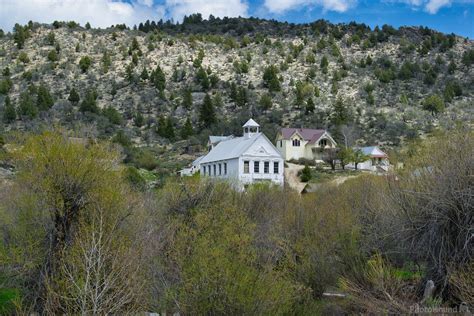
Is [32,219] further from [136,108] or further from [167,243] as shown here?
[136,108]

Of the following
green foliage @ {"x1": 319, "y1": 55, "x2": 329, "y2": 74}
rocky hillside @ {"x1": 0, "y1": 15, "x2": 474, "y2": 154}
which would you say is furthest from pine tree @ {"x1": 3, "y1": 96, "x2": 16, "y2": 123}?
green foliage @ {"x1": 319, "y1": 55, "x2": 329, "y2": 74}

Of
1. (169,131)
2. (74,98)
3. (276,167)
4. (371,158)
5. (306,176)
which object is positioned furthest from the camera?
(74,98)

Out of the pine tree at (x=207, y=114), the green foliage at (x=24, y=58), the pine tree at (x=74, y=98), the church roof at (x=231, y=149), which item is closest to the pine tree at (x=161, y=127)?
the pine tree at (x=207, y=114)

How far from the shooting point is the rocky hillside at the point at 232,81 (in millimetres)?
69438

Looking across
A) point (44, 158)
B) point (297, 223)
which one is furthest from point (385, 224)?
point (44, 158)

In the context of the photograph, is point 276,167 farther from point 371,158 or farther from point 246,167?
point 371,158

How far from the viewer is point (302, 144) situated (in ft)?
206

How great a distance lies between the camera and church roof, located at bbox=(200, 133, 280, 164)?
4912cm

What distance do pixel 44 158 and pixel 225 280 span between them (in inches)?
295

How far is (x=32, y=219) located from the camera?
58.7 ft

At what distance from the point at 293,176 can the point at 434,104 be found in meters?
28.7

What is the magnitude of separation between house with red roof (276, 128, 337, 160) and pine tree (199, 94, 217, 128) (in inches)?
465

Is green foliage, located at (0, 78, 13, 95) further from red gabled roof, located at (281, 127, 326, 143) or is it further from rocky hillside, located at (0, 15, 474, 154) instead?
red gabled roof, located at (281, 127, 326, 143)

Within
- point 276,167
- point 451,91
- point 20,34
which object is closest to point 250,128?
point 276,167
